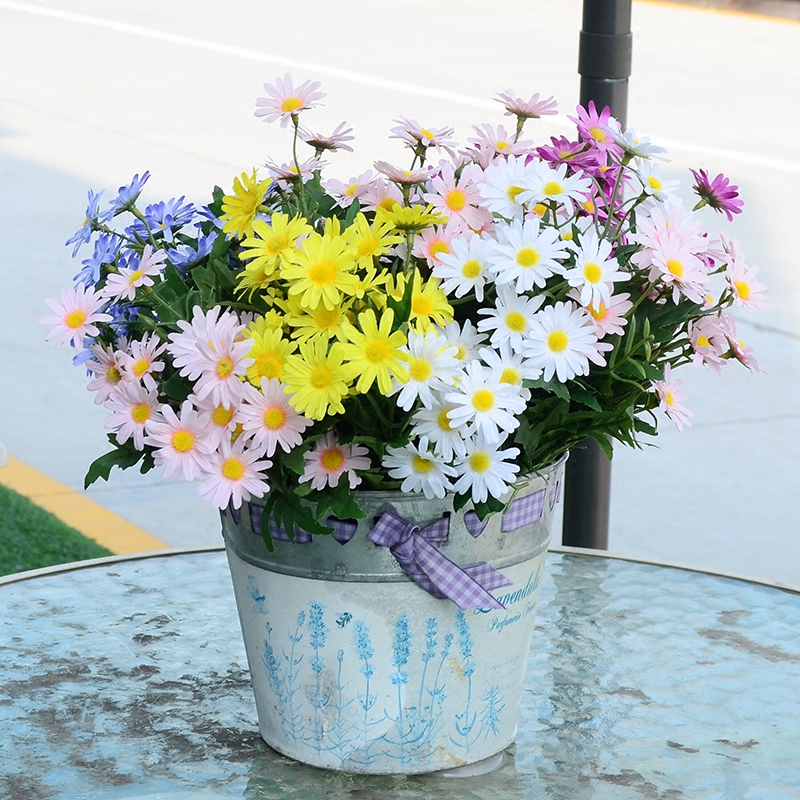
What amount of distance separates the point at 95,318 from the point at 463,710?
37 cm

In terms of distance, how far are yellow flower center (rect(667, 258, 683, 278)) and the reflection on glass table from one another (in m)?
0.36

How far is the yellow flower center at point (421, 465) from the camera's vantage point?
0.89 metres

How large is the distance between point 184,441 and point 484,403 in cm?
19

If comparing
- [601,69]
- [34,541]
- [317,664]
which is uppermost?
[601,69]

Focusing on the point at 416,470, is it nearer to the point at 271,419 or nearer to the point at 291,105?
the point at 271,419

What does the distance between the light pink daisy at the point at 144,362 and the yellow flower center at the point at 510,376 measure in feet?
0.71

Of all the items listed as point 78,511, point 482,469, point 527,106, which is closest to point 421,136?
point 527,106

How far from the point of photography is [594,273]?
2.93 feet

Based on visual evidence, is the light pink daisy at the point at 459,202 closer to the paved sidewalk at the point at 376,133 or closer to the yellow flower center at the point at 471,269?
the yellow flower center at the point at 471,269

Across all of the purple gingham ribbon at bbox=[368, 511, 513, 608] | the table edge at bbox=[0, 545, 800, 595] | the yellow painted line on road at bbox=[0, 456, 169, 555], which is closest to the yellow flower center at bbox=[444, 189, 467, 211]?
the purple gingham ribbon at bbox=[368, 511, 513, 608]

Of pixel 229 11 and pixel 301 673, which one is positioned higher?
pixel 229 11

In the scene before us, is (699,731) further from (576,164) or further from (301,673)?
(576,164)

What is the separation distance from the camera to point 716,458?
3.55 meters

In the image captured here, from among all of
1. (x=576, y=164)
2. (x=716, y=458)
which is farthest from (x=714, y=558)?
(x=576, y=164)
